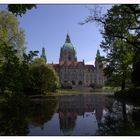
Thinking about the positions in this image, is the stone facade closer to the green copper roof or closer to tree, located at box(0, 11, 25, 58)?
the green copper roof

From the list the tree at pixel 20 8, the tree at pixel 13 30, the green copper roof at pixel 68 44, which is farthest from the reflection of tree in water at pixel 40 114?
the tree at pixel 13 30

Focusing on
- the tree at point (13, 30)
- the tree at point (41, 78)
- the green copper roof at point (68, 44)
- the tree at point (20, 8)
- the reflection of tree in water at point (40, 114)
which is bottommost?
the reflection of tree in water at point (40, 114)

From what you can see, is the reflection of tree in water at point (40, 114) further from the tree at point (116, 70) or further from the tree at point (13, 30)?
the tree at point (116, 70)

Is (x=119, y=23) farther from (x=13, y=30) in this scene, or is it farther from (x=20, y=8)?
(x=13, y=30)

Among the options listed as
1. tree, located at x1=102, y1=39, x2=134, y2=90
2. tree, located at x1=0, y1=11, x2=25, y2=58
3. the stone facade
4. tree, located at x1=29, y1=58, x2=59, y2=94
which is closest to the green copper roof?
the stone facade

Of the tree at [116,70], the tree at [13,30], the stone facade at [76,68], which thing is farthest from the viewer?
the tree at [116,70]

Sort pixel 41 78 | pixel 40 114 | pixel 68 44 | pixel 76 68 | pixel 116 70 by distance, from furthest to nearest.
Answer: pixel 76 68 → pixel 116 70 → pixel 41 78 → pixel 68 44 → pixel 40 114

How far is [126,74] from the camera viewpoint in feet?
114

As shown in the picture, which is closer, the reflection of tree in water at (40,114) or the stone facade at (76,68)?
the reflection of tree in water at (40,114)

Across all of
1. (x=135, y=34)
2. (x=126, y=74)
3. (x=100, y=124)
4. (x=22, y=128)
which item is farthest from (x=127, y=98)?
(x=22, y=128)

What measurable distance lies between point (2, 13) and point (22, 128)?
18.7 m

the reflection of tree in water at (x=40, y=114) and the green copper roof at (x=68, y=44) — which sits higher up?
the green copper roof at (x=68, y=44)

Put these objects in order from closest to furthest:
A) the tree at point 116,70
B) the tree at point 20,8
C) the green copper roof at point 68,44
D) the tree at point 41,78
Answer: the tree at point 20,8 < the green copper roof at point 68,44 < the tree at point 41,78 < the tree at point 116,70

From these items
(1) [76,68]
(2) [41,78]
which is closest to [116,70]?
(2) [41,78]
